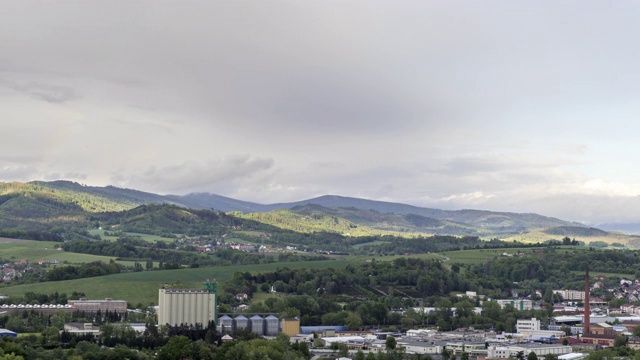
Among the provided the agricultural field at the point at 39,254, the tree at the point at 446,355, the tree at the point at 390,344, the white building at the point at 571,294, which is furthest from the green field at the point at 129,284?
the white building at the point at 571,294

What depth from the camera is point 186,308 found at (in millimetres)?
90625

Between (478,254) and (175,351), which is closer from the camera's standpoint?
(175,351)

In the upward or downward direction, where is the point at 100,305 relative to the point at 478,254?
downward

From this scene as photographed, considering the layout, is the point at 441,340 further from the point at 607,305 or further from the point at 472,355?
the point at 607,305

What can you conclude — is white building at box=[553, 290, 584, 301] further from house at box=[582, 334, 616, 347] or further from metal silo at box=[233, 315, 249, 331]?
metal silo at box=[233, 315, 249, 331]

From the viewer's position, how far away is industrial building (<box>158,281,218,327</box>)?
295ft

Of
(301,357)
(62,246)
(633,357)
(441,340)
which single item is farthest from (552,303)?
(62,246)

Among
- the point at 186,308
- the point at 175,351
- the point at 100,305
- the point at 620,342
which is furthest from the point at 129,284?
the point at 620,342

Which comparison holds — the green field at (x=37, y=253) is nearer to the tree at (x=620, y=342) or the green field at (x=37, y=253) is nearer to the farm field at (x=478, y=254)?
the farm field at (x=478, y=254)

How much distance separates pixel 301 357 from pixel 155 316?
27038 mm

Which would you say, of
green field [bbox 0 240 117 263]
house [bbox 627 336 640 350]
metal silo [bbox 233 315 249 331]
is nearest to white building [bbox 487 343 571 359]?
house [bbox 627 336 640 350]

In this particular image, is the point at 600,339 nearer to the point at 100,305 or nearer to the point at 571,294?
the point at 571,294

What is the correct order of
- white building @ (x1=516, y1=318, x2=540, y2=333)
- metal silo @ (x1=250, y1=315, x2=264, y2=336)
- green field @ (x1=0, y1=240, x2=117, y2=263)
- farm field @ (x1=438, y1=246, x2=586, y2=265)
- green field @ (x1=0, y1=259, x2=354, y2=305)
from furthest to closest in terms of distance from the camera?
farm field @ (x1=438, y1=246, x2=586, y2=265)
green field @ (x1=0, y1=240, x2=117, y2=263)
green field @ (x1=0, y1=259, x2=354, y2=305)
white building @ (x1=516, y1=318, x2=540, y2=333)
metal silo @ (x1=250, y1=315, x2=264, y2=336)

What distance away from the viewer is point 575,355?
8200 cm
